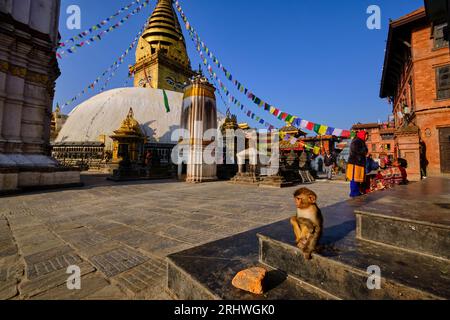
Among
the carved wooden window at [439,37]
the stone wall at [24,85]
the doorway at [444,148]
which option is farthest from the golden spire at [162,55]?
the doorway at [444,148]

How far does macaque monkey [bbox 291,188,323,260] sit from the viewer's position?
1.56 meters

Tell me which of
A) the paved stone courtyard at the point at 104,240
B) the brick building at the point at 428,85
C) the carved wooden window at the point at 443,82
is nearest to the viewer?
the paved stone courtyard at the point at 104,240

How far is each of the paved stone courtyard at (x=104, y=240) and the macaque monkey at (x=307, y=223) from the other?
114 centimetres

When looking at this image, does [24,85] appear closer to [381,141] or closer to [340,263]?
[340,263]

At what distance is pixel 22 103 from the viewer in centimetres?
821

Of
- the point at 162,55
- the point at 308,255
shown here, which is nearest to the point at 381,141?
the point at 162,55

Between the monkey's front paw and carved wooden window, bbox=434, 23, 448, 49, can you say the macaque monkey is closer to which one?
the monkey's front paw

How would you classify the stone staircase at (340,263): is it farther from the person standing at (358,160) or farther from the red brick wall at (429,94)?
the red brick wall at (429,94)

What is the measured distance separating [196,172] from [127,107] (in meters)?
19.7

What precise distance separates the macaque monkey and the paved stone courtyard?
1142mm

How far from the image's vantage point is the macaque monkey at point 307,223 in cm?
156

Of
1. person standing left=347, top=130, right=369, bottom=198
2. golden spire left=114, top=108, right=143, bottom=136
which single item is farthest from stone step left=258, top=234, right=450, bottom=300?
golden spire left=114, top=108, right=143, bottom=136
